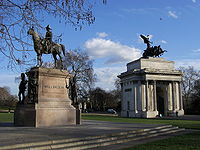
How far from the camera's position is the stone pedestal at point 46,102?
14.1 metres

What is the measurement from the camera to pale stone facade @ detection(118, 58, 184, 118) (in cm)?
5278

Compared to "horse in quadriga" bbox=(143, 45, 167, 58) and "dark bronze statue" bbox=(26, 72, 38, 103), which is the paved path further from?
"horse in quadriga" bbox=(143, 45, 167, 58)

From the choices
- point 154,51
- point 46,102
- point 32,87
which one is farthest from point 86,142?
point 154,51

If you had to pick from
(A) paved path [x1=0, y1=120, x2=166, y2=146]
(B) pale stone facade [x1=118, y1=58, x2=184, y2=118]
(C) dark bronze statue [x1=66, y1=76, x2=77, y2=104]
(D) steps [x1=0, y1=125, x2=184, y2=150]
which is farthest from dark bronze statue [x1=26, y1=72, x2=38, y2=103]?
(B) pale stone facade [x1=118, y1=58, x2=184, y2=118]

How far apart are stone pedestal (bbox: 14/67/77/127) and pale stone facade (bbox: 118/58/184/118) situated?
122ft

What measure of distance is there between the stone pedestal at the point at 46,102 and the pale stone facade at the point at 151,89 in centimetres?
3709

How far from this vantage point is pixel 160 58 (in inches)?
2203

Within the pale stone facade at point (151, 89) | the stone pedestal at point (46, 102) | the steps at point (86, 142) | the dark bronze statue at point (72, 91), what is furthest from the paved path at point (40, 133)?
the pale stone facade at point (151, 89)

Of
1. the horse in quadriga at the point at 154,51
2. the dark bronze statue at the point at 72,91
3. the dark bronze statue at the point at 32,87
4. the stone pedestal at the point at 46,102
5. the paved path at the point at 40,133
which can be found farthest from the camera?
the horse in quadriga at the point at 154,51

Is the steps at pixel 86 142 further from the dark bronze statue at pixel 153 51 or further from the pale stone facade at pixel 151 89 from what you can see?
the dark bronze statue at pixel 153 51

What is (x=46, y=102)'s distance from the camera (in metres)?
14.8

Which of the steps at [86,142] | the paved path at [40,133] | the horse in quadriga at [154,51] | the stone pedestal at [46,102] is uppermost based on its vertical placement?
the horse in quadriga at [154,51]

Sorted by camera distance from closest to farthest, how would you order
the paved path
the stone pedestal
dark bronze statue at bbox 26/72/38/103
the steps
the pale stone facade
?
the steps → the paved path → the stone pedestal → dark bronze statue at bbox 26/72/38/103 → the pale stone facade

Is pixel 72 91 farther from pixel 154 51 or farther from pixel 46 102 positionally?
pixel 154 51
